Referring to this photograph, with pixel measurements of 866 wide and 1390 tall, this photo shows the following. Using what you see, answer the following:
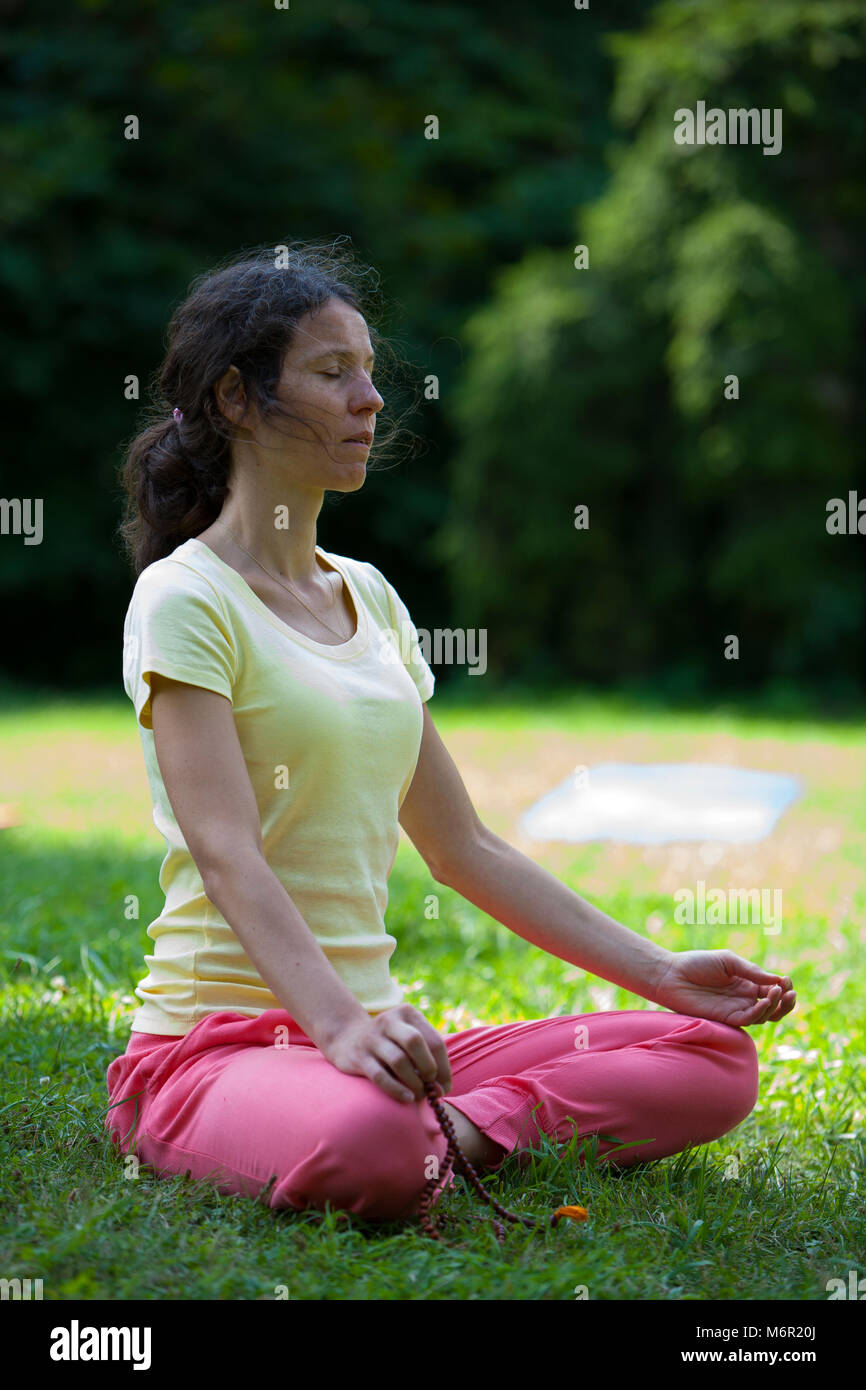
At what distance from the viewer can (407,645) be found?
99.3 inches

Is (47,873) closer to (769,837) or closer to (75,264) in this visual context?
(769,837)

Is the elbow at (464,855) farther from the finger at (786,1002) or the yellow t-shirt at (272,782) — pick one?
the finger at (786,1002)

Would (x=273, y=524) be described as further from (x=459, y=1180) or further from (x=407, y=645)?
(x=459, y=1180)

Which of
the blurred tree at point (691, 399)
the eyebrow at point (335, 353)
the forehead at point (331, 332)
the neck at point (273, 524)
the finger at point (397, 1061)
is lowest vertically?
the finger at point (397, 1061)

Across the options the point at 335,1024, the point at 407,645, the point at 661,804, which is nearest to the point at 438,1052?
the point at 335,1024

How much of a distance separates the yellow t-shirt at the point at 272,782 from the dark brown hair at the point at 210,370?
0.16 m

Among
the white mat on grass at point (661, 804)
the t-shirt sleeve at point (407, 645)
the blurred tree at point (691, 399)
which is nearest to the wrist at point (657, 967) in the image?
the t-shirt sleeve at point (407, 645)

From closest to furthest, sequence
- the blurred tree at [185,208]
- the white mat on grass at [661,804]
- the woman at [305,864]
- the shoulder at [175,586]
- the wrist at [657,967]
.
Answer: the woman at [305,864] < the shoulder at [175,586] < the wrist at [657,967] < the white mat on grass at [661,804] < the blurred tree at [185,208]

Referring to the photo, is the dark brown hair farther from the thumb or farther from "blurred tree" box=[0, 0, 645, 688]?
"blurred tree" box=[0, 0, 645, 688]

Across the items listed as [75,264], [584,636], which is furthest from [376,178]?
[584,636]

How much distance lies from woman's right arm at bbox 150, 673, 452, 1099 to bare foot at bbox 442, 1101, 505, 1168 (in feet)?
0.95

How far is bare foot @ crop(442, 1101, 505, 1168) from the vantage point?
216cm

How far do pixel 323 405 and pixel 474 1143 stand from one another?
1.09 m

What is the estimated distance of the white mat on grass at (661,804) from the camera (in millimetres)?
6323
